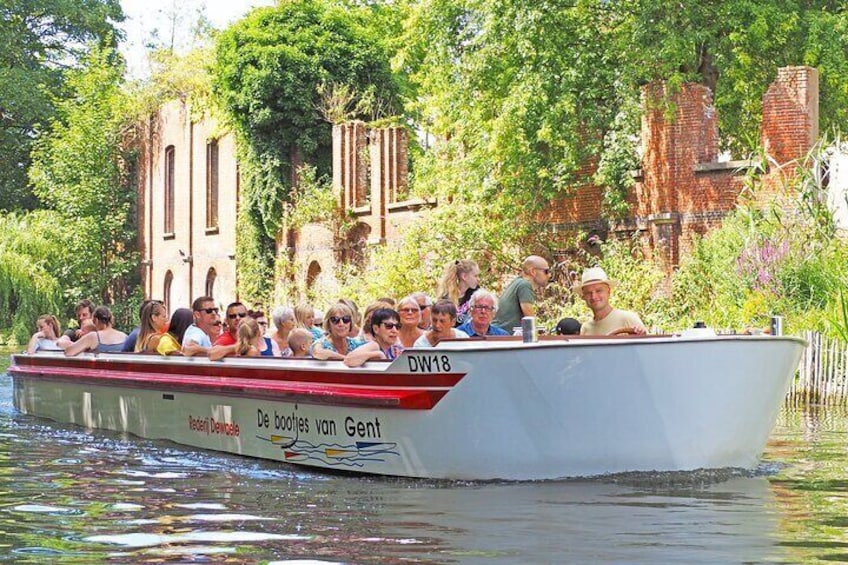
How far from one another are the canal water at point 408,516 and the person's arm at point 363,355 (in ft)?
2.78

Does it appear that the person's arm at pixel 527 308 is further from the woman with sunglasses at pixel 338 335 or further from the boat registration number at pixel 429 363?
the boat registration number at pixel 429 363

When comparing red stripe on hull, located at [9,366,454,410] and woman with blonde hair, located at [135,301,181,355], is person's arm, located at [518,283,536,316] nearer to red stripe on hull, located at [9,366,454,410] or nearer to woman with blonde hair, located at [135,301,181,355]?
red stripe on hull, located at [9,366,454,410]

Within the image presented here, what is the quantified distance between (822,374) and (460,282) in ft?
24.3

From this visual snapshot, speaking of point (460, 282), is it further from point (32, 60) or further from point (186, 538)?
point (32, 60)

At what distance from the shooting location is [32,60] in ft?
179

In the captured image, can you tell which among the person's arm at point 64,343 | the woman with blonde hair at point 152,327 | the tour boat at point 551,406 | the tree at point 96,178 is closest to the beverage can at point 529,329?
the tour boat at point 551,406

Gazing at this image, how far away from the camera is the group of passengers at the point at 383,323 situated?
1097 centimetres

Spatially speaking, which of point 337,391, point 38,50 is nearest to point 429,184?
point 337,391

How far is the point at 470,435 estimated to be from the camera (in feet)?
33.6

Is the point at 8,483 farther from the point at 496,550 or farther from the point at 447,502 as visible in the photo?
the point at 496,550

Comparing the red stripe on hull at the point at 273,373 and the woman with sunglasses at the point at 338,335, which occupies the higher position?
the woman with sunglasses at the point at 338,335

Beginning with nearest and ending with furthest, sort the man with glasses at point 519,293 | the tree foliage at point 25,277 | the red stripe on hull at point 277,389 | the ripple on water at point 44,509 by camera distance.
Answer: the ripple on water at point 44,509 < the red stripe on hull at point 277,389 < the man with glasses at point 519,293 < the tree foliage at point 25,277

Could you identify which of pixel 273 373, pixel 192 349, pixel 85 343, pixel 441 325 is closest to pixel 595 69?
pixel 85 343

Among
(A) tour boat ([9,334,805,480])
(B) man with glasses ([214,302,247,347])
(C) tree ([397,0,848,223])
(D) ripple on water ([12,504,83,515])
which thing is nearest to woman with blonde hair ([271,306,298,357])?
(B) man with glasses ([214,302,247,347])
